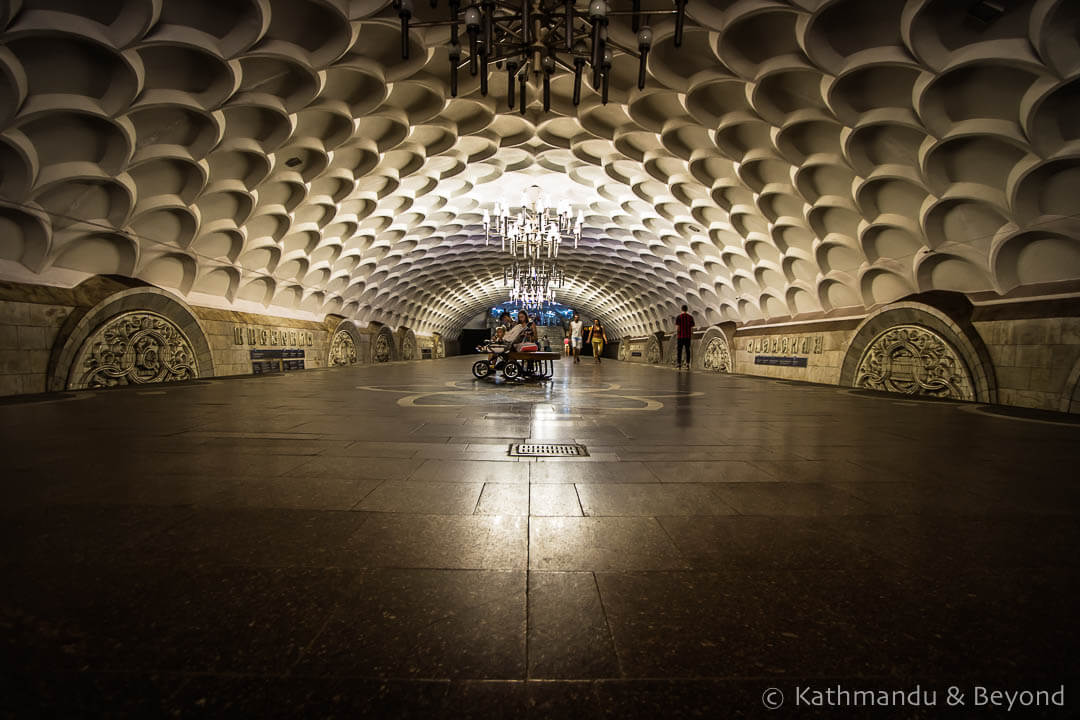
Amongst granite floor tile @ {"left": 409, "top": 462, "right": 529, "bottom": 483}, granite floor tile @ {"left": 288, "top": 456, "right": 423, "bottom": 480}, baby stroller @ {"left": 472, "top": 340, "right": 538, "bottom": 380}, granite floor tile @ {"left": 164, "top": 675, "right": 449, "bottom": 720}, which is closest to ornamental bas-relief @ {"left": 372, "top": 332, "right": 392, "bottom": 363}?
baby stroller @ {"left": 472, "top": 340, "right": 538, "bottom": 380}

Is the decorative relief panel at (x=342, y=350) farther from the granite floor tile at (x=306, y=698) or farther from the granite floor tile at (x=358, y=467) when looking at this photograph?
the granite floor tile at (x=306, y=698)

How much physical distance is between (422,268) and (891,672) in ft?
80.7

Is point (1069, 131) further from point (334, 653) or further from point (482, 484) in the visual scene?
point (334, 653)

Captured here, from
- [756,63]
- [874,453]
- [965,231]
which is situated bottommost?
[874,453]

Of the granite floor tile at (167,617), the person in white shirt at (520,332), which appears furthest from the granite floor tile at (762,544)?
the person in white shirt at (520,332)

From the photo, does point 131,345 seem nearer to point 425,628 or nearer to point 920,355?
point 425,628

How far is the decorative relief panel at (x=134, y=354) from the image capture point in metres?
8.44

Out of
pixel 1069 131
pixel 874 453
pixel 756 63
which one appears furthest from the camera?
pixel 756 63

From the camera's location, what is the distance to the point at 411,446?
370cm

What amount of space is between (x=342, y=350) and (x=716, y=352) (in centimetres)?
1641

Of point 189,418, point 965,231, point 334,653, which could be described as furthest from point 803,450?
point 965,231

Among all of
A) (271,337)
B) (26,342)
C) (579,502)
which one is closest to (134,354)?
(26,342)

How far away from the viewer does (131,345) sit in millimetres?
9250

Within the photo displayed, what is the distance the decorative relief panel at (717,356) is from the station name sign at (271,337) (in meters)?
16.6
